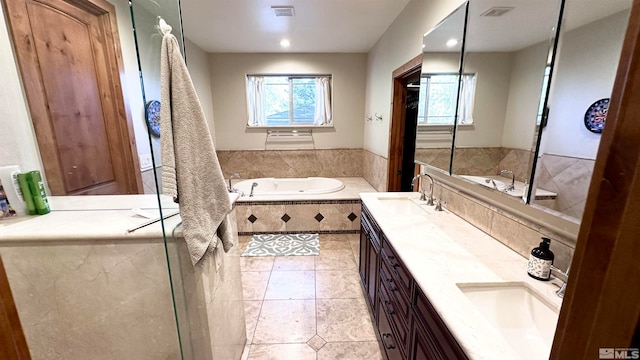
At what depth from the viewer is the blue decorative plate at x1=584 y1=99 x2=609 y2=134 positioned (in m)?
0.84

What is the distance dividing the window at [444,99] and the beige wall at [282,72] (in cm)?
247

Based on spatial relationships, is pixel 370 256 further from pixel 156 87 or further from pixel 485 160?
pixel 156 87

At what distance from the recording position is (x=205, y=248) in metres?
0.99

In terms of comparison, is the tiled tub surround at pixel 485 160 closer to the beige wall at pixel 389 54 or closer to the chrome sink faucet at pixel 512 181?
the chrome sink faucet at pixel 512 181

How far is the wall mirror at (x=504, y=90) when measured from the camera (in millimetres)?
1075

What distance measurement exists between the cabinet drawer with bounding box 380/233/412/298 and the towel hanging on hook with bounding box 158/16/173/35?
4.40 feet

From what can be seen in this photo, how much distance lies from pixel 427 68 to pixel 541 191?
1312 mm

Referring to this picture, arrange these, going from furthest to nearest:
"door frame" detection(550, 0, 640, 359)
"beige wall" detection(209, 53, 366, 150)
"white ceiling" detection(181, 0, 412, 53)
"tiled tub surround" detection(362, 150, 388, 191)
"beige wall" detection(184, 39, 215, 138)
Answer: "beige wall" detection(209, 53, 366, 150) → "beige wall" detection(184, 39, 215, 138) → "tiled tub surround" detection(362, 150, 388, 191) → "white ceiling" detection(181, 0, 412, 53) → "door frame" detection(550, 0, 640, 359)

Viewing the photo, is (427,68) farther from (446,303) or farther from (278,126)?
(278,126)

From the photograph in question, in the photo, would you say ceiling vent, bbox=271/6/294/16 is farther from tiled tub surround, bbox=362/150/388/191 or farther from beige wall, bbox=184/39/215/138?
tiled tub surround, bbox=362/150/388/191

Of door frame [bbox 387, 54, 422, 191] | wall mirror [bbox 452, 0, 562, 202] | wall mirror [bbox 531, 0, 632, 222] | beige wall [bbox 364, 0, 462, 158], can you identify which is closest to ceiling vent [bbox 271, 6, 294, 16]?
beige wall [bbox 364, 0, 462, 158]

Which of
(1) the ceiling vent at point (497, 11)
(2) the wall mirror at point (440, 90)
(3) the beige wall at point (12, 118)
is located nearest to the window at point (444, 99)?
(2) the wall mirror at point (440, 90)

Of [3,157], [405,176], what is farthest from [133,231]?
[405,176]

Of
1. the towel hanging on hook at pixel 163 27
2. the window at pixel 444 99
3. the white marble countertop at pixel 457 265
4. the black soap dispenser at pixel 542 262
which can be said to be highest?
the towel hanging on hook at pixel 163 27
